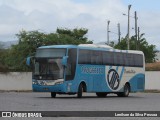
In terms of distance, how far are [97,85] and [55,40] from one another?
1118 inches

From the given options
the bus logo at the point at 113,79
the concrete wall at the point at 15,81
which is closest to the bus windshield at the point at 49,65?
the bus logo at the point at 113,79

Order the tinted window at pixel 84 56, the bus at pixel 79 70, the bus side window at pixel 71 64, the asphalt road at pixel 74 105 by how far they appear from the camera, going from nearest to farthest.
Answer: the asphalt road at pixel 74 105 → the bus at pixel 79 70 → the bus side window at pixel 71 64 → the tinted window at pixel 84 56

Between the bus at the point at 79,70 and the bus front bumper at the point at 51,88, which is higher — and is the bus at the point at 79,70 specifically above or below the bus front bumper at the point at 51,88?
above

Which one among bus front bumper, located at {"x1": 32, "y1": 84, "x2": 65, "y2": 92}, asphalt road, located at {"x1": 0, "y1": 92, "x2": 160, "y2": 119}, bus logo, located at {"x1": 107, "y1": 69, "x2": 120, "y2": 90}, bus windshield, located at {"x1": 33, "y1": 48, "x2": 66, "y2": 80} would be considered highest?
bus windshield, located at {"x1": 33, "y1": 48, "x2": 66, "y2": 80}

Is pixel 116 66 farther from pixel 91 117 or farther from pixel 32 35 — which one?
pixel 32 35

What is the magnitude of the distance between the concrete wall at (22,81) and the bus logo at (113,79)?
68.2ft

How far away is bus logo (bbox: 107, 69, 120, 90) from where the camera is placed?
3884 centimetres

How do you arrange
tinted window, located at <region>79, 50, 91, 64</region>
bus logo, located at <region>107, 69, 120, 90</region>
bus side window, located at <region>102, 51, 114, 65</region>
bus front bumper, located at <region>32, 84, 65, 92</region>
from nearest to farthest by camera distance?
bus front bumper, located at <region>32, 84, 65, 92</region> → tinted window, located at <region>79, 50, 91, 64</region> → bus side window, located at <region>102, 51, 114, 65</region> → bus logo, located at <region>107, 69, 120, 90</region>

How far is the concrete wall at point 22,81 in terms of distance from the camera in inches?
2309

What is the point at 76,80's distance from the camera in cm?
3553

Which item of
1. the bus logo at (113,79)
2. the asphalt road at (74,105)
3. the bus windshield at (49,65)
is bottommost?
the asphalt road at (74,105)

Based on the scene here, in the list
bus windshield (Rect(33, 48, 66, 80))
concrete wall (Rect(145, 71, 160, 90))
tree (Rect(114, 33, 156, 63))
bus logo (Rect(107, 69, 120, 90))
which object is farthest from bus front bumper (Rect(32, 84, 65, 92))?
tree (Rect(114, 33, 156, 63))

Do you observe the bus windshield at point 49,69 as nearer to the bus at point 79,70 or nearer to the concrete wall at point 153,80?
the bus at point 79,70

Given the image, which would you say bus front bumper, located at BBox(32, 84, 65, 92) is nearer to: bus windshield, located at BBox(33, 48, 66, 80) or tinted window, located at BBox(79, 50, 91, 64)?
bus windshield, located at BBox(33, 48, 66, 80)
